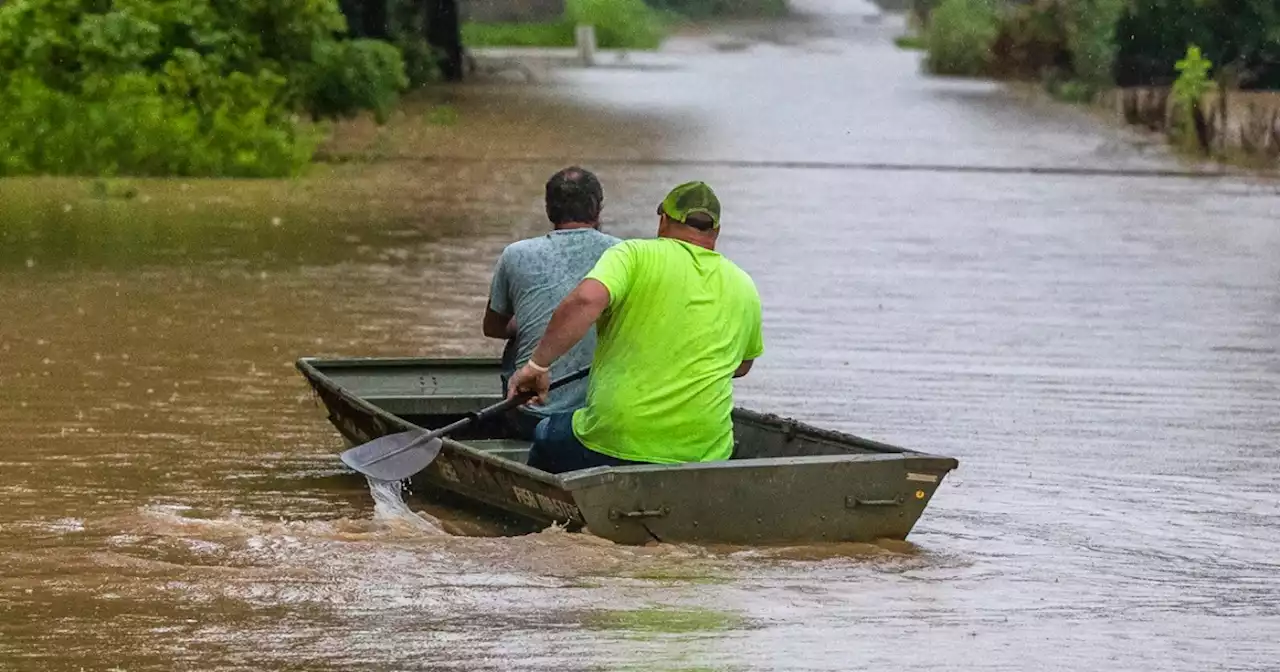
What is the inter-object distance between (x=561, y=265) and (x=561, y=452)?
0.83 metres

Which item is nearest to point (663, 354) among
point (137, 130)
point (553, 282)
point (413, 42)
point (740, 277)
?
point (740, 277)

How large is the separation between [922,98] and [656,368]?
3501 centimetres

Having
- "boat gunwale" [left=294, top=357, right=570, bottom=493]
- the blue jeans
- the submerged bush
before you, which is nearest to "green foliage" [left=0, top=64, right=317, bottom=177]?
"boat gunwale" [left=294, top=357, right=570, bottom=493]

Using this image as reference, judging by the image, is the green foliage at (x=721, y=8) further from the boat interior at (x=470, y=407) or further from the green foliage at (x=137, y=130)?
the boat interior at (x=470, y=407)

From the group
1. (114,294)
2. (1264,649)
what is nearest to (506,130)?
(114,294)

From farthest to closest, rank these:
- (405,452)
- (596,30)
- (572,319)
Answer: (596,30)
(405,452)
(572,319)

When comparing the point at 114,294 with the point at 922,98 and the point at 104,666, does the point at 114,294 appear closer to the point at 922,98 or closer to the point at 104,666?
the point at 104,666

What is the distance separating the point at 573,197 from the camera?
31.9 feet

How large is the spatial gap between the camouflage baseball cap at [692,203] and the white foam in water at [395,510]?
1553mm

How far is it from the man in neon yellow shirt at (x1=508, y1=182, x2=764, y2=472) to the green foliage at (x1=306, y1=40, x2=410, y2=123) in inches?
818

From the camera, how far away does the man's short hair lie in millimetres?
9719

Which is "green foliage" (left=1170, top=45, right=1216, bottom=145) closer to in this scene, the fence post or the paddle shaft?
the fence post

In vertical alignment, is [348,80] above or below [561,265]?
below

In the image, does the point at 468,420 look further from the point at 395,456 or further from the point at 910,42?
the point at 910,42
